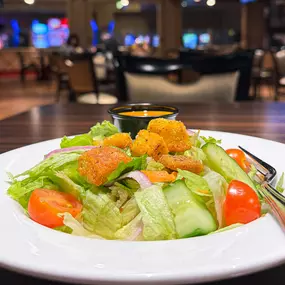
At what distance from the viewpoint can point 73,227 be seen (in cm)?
58

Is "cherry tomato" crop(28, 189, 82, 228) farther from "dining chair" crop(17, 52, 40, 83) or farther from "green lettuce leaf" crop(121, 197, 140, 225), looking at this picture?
"dining chair" crop(17, 52, 40, 83)

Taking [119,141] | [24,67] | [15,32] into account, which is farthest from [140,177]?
[15,32]

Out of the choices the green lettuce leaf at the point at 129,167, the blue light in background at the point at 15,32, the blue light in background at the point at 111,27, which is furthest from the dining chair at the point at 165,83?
the blue light in background at the point at 15,32

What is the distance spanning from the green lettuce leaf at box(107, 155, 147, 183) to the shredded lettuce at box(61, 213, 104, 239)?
0.27 ft

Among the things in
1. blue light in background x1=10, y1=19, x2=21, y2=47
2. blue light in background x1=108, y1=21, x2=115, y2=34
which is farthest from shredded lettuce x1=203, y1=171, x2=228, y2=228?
blue light in background x1=10, y1=19, x2=21, y2=47

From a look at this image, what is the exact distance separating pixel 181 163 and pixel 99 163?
0.14 meters

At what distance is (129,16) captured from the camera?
60.1ft

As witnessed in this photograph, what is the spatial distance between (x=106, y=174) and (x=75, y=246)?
16 cm

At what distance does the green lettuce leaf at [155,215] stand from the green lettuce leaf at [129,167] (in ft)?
0.15

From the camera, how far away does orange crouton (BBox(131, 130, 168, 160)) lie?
721 millimetres

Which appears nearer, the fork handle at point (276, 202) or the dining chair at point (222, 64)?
the fork handle at point (276, 202)

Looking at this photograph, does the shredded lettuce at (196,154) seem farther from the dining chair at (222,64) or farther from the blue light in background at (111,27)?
the blue light in background at (111,27)

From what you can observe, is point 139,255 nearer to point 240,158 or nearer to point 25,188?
point 25,188

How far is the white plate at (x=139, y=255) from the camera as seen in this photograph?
41 centimetres
